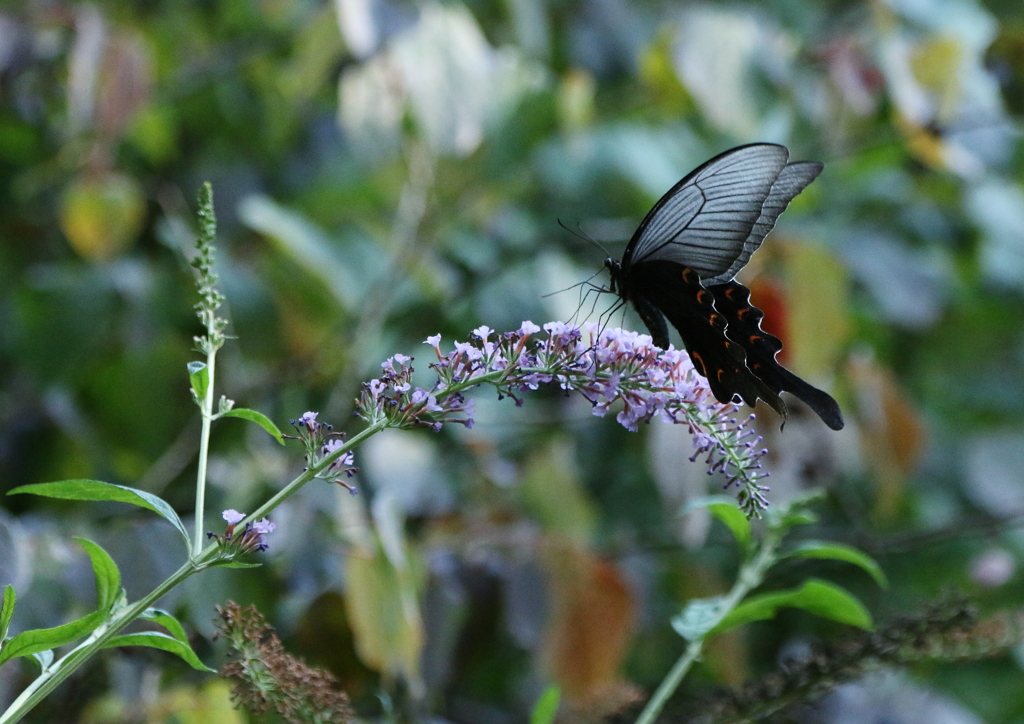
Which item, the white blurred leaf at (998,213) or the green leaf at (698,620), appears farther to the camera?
the white blurred leaf at (998,213)

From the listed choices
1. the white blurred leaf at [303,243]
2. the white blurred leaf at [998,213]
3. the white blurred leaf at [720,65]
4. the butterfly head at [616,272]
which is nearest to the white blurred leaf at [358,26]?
the white blurred leaf at [303,243]

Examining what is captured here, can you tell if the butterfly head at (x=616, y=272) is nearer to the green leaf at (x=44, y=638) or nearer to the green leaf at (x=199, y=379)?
the green leaf at (x=199, y=379)

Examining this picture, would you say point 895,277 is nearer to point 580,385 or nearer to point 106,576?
point 580,385

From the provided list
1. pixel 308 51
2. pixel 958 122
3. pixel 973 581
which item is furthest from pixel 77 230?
pixel 973 581

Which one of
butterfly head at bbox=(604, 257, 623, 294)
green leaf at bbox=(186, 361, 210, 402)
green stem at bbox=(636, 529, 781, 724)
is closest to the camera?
green leaf at bbox=(186, 361, 210, 402)

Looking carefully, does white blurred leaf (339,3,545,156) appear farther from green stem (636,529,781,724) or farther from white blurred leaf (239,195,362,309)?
green stem (636,529,781,724)

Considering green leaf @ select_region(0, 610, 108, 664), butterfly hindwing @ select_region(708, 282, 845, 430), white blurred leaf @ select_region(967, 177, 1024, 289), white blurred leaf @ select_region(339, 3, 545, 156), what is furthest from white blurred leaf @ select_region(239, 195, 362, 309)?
white blurred leaf @ select_region(967, 177, 1024, 289)
